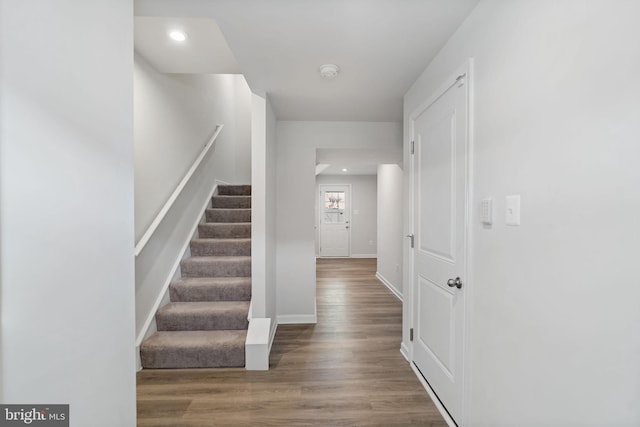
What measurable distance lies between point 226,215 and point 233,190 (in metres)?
0.71

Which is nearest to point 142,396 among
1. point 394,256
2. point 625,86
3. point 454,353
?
point 454,353

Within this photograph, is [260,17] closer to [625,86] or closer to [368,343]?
[625,86]

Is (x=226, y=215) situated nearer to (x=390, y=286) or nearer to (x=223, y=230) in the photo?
(x=223, y=230)

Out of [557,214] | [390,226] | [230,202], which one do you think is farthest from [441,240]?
[390,226]

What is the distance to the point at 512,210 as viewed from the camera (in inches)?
46.4

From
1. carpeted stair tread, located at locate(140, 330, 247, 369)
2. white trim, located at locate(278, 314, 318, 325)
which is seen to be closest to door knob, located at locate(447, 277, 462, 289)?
carpeted stair tread, located at locate(140, 330, 247, 369)

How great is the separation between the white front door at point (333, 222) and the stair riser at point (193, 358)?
18.9 ft

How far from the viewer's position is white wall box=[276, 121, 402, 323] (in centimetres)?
326

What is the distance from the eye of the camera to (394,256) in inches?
184

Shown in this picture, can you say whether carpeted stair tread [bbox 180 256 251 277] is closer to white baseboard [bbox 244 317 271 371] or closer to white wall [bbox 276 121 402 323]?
white wall [bbox 276 121 402 323]

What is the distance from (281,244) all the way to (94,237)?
2.44 metres

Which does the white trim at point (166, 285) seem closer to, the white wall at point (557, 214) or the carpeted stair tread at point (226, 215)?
the carpeted stair tread at point (226, 215)

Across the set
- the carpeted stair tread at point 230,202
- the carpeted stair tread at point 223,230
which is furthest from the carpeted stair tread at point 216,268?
the carpeted stair tread at point 230,202

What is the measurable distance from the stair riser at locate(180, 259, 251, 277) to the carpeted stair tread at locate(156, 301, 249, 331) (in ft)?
1.43
